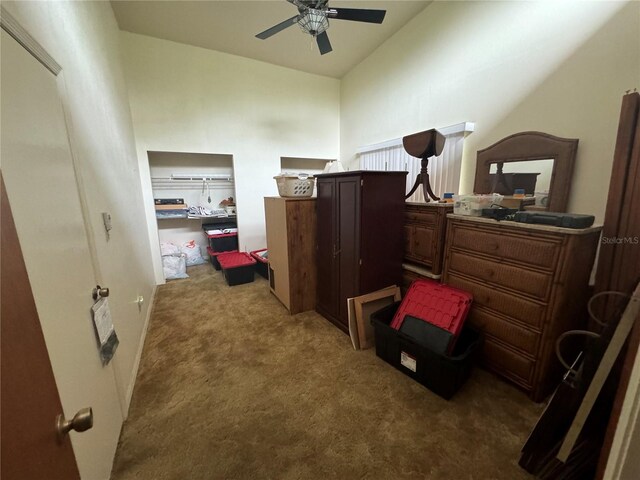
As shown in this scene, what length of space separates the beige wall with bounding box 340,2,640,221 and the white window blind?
96mm

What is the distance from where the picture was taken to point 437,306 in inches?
73.3

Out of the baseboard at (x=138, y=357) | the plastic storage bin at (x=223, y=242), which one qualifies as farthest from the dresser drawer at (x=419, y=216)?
the plastic storage bin at (x=223, y=242)

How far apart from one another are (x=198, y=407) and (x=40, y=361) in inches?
50.9

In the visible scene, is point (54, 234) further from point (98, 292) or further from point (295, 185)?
point (295, 185)

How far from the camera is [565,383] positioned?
1.22 metres

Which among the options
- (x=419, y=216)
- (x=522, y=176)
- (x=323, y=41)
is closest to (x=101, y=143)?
(x=323, y=41)

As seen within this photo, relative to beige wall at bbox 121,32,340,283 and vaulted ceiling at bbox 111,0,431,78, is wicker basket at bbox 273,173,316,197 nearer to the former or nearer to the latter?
beige wall at bbox 121,32,340,283

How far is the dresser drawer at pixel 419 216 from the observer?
212cm

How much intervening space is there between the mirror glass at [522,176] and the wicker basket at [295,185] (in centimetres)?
173

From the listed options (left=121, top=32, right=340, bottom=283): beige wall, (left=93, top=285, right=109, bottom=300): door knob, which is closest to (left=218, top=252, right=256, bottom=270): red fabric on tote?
(left=121, top=32, right=340, bottom=283): beige wall

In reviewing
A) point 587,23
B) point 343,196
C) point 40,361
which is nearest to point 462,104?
point 587,23

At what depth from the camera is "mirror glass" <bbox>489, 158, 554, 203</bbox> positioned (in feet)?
6.57

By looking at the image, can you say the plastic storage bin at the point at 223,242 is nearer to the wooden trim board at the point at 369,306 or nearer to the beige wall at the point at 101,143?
the beige wall at the point at 101,143

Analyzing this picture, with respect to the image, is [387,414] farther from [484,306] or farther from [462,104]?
[462,104]
